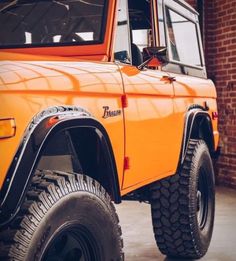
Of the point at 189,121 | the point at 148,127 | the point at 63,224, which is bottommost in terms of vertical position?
the point at 63,224

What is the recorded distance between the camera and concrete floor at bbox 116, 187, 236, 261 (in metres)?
4.27

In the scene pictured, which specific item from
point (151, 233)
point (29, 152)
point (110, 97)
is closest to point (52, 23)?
point (110, 97)

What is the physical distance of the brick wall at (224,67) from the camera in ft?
23.8

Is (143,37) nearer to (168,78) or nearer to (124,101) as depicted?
(168,78)

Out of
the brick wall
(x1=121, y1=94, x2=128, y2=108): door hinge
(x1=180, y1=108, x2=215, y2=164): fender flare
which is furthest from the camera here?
the brick wall

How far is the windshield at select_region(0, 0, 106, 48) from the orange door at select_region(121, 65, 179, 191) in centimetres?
29

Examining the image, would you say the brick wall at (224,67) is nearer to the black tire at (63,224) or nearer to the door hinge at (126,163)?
the door hinge at (126,163)

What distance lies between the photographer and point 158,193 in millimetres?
4102

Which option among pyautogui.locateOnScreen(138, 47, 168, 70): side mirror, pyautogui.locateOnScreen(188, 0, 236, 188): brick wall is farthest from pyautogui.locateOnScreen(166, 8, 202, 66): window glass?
pyautogui.locateOnScreen(188, 0, 236, 188): brick wall

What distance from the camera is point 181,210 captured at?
4027 millimetres

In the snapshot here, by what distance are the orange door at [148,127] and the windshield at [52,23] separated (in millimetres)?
294

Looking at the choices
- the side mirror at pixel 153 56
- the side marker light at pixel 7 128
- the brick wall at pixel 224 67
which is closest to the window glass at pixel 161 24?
the side mirror at pixel 153 56

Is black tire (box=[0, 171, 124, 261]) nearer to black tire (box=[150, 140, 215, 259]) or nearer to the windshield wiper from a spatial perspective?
the windshield wiper

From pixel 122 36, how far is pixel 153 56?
0.23 m
